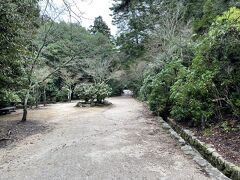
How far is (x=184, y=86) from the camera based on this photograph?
6.89 meters

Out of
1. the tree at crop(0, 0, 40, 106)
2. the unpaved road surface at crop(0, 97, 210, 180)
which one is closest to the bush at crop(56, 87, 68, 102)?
the tree at crop(0, 0, 40, 106)

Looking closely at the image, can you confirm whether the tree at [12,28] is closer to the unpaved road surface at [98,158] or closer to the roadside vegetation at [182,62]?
the roadside vegetation at [182,62]

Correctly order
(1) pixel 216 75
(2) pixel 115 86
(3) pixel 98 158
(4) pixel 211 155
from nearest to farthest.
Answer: (4) pixel 211 155, (3) pixel 98 158, (1) pixel 216 75, (2) pixel 115 86

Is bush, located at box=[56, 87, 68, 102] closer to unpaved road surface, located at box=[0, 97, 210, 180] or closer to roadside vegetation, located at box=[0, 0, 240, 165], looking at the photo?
roadside vegetation, located at box=[0, 0, 240, 165]

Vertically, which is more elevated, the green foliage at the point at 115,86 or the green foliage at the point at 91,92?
the green foliage at the point at 115,86

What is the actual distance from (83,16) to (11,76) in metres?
5.67

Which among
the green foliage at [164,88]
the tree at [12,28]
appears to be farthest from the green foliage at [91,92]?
the tree at [12,28]

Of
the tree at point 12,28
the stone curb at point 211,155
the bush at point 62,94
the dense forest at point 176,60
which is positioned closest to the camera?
the stone curb at point 211,155

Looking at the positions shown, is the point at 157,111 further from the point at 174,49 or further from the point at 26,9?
the point at 26,9

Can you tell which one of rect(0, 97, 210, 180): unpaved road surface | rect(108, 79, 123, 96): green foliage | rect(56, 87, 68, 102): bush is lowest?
rect(0, 97, 210, 180): unpaved road surface

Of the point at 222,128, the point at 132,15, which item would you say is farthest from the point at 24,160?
the point at 132,15

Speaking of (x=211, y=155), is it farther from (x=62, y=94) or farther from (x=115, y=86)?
(x=115, y=86)

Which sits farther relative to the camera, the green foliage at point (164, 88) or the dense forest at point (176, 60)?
the green foliage at point (164, 88)

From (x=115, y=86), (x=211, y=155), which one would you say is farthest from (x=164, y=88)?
(x=115, y=86)
